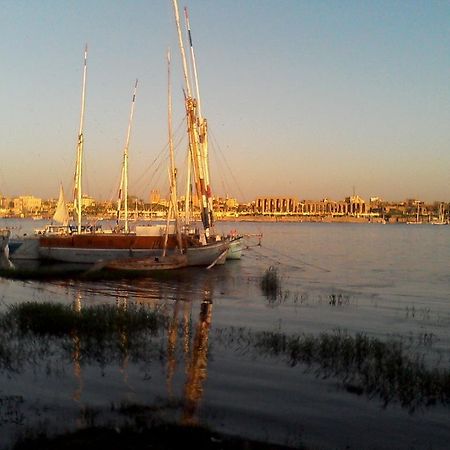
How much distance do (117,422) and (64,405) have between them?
4.95ft

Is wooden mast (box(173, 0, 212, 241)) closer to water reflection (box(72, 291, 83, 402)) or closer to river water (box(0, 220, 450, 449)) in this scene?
river water (box(0, 220, 450, 449))

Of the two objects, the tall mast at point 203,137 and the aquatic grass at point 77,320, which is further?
the tall mast at point 203,137

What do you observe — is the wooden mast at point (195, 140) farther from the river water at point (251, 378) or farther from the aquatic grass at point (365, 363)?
the aquatic grass at point (365, 363)

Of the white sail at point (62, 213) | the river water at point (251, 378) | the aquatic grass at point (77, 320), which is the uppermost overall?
the white sail at point (62, 213)

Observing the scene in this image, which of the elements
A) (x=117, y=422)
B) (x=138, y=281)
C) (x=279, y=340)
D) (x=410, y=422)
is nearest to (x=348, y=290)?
(x=138, y=281)

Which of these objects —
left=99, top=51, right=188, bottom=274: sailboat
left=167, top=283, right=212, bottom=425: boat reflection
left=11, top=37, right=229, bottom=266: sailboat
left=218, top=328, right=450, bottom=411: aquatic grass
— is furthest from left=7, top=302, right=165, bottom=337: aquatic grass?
left=11, top=37, right=229, bottom=266: sailboat

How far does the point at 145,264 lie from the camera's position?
120 ft

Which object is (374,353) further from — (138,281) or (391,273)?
(391,273)

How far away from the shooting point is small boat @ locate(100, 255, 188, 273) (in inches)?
1422

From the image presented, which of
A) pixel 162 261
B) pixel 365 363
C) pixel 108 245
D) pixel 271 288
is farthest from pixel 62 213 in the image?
pixel 365 363

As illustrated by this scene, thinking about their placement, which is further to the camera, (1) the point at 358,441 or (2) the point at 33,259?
(2) the point at 33,259

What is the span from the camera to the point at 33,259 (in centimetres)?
4862

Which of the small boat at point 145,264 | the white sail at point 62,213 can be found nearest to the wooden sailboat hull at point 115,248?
the small boat at point 145,264

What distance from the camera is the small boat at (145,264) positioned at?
119ft
